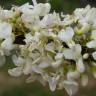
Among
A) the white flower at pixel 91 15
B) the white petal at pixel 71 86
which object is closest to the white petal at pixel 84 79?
the white petal at pixel 71 86

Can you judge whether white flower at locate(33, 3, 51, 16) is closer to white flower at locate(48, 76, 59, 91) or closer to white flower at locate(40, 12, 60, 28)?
white flower at locate(40, 12, 60, 28)

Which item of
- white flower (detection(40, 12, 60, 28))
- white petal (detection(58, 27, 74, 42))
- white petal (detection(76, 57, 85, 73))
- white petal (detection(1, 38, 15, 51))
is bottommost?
white petal (detection(76, 57, 85, 73))

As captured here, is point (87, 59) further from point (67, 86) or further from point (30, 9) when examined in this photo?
point (30, 9)

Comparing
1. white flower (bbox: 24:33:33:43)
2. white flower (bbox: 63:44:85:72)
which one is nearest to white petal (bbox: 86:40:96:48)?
white flower (bbox: 63:44:85:72)

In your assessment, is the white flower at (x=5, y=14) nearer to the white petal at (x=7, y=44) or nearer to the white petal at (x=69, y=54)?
the white petal at (x=7, y=44)

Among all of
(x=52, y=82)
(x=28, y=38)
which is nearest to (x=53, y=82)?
(x=52, y=82)

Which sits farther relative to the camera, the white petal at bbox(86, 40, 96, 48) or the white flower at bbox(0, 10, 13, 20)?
the white flower at bbox(0, 10, 13, 20)
